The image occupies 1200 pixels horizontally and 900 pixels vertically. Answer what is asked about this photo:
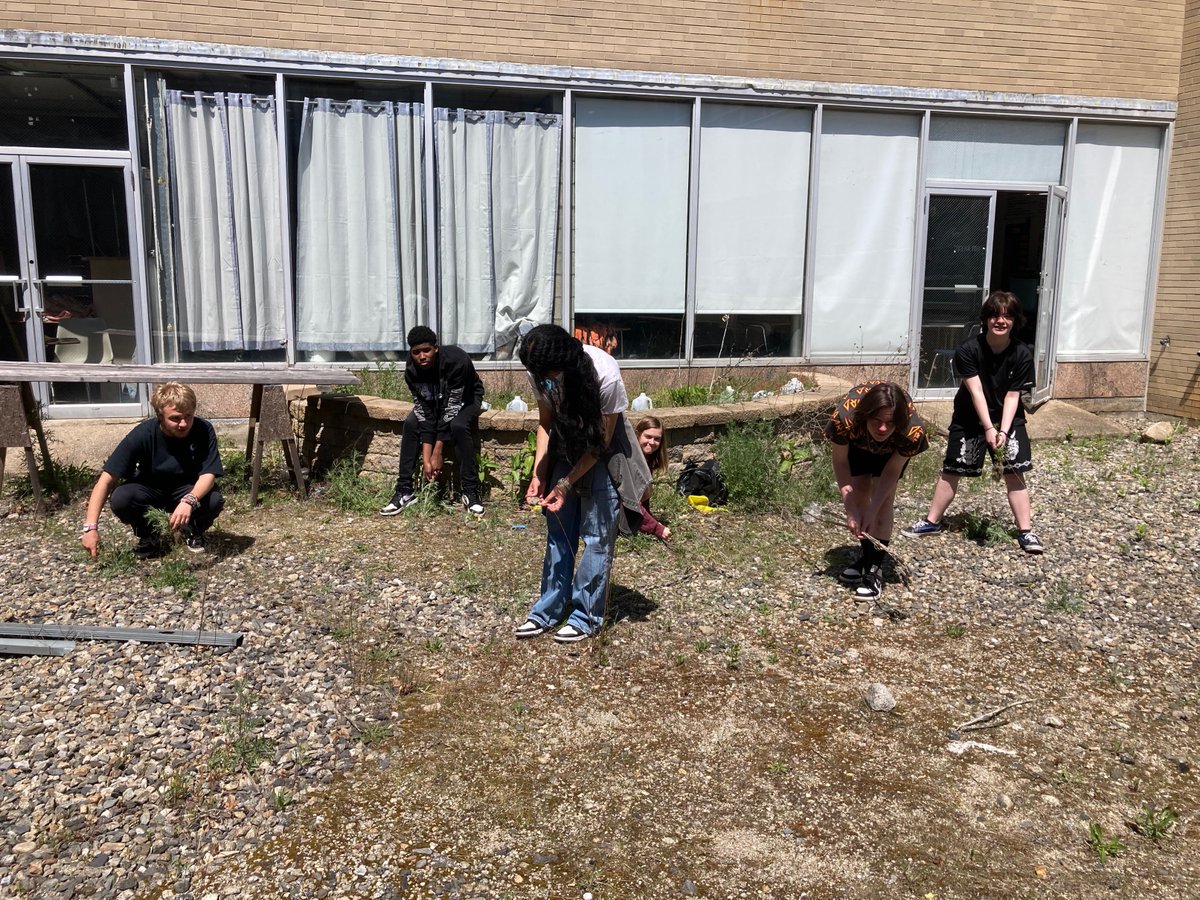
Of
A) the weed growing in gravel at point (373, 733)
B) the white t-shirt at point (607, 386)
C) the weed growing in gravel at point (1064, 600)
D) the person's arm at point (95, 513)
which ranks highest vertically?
the white t-shirt at point (607, 386)

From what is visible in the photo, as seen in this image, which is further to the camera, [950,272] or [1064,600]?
[950,272]

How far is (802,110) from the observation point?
9.72 metres

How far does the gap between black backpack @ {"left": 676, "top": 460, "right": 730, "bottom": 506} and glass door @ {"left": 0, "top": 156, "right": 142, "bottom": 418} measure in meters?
4.89

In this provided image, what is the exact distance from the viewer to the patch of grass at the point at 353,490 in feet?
23.0

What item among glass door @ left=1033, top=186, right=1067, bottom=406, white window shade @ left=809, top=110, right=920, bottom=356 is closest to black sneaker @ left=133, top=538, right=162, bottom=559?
white window shade @ left=809, top=110, right=920, bottom=356

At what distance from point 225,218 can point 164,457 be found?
353 centimetres

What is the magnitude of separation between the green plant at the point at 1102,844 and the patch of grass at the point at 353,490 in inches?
193

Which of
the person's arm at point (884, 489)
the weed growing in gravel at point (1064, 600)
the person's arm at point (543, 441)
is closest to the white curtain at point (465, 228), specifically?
the person's arm at point (543, 441)

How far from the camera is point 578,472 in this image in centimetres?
457

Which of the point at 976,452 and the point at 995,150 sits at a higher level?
the point at 995,150

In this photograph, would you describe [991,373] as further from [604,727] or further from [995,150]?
[995,150]

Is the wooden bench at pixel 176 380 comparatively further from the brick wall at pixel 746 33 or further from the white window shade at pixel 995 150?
the white window shade at pixel 995 150

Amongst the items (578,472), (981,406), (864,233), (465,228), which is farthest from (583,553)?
(864,233)

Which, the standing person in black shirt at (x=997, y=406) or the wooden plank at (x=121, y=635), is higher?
the standing person in black shirt at (x=997, y=406)
